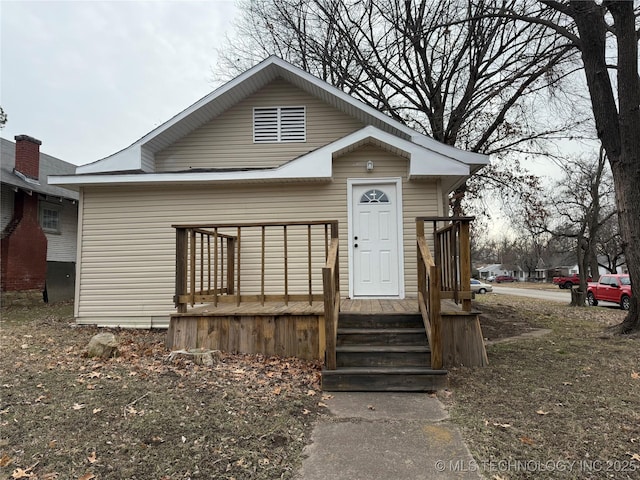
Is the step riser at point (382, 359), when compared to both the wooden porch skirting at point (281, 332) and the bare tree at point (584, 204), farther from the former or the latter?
the bare tree at point (584, 204)

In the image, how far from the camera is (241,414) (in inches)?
127

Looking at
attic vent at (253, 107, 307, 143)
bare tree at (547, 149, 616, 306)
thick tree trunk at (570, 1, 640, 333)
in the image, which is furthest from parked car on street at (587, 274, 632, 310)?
attic vent at (253, 107, 307, 143)

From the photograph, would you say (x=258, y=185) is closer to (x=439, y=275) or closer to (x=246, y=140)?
(x=246, y=140)

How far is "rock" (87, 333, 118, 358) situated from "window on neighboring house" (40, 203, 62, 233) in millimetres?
11581

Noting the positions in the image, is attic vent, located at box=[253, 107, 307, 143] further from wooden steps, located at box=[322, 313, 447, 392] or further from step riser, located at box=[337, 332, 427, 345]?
step riser, located at box=[337, 332, 427, 345]

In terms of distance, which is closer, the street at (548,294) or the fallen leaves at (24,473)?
the fallen leaves at (24,473)

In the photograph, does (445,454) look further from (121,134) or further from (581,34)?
(121,134)

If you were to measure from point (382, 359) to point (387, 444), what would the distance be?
151 centimetres

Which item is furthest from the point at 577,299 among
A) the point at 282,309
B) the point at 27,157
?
the point at 27,157

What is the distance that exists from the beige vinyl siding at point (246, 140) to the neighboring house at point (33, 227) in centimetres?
730

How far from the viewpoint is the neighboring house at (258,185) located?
7.21 meters

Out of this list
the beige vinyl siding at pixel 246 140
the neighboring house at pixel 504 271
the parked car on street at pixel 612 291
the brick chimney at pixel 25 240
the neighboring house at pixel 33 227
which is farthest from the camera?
the neighboring house at pixel 504 271

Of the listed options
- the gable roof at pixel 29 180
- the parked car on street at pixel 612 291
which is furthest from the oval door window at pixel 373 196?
the parked car on street at pixel 612 291

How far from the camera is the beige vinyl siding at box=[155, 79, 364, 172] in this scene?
27.9 feet
